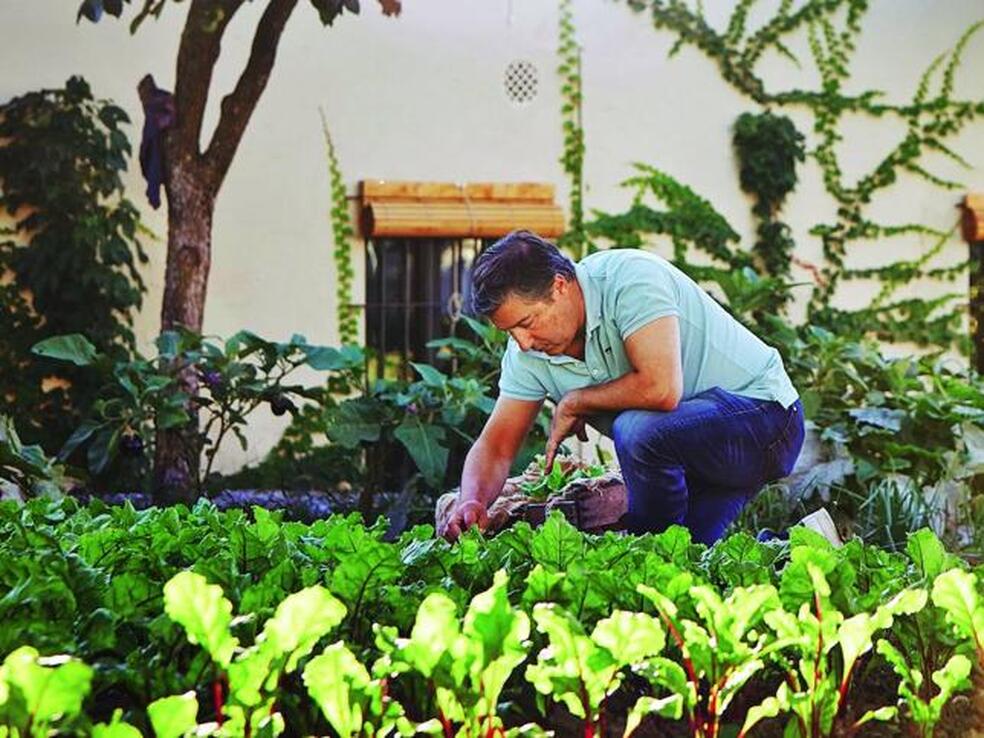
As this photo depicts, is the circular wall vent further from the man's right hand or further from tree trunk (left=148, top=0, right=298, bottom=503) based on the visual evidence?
the man's right hand

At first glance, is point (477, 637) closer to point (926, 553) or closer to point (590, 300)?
point (926, 553)

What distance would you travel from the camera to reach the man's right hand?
3.84 metres

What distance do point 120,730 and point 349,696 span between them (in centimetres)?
25

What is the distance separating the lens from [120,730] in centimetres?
129

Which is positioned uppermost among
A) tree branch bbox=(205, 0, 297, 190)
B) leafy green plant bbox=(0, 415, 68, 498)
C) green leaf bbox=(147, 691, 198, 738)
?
tree branch bbox=(205, 0, 297, 190)

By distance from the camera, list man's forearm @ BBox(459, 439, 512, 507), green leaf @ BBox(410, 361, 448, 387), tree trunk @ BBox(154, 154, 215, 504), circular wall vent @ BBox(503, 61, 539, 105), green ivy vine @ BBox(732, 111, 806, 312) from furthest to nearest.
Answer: green ivy vine @ BBox(732, 111, 806, 312) < circular wall vent @ BBox(503, 61, 539, 105) < tree trunk @ BBox(154, 154, 215, 504) < green leaf @ BBox(410, 361, 448, 387) < man's forearm @ BBox(459, 439, 512, 507)

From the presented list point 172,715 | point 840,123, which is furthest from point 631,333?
point 840,123

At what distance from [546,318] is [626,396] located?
29 cm

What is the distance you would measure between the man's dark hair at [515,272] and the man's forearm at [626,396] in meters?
0.32

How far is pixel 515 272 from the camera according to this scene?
12.5 ft

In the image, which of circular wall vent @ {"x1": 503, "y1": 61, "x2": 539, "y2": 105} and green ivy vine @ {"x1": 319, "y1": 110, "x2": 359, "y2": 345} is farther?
circular wall vent @ {"x1": 503, "y1": 61, "x2": 539, "y2": 105}

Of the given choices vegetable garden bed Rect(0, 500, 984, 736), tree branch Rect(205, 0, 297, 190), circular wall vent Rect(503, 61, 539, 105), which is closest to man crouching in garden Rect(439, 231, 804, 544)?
vegetable garden bed Rect(0, 500, 984, 736)

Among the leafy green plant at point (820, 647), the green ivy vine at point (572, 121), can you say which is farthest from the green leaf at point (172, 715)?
the green ivy vine at point (572, 121)

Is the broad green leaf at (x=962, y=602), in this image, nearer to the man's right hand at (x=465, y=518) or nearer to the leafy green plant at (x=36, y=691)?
the leafy green plant at (x=36, y=691)
